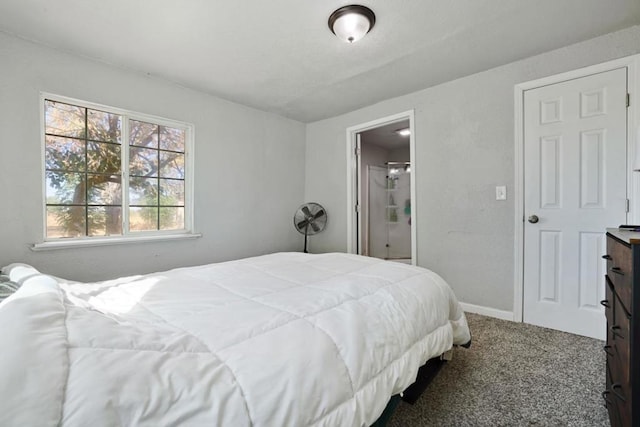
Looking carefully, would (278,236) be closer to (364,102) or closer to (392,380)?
(364,102)

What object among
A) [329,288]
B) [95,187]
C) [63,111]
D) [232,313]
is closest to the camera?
[232,313]

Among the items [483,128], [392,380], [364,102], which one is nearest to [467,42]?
[483,128]

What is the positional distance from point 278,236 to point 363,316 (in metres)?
2.80

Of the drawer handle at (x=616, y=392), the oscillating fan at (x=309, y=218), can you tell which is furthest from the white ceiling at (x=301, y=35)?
the drawer handle at (x=616, y=392)

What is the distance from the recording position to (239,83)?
2.83 meters

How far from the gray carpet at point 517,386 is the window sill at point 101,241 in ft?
7.93

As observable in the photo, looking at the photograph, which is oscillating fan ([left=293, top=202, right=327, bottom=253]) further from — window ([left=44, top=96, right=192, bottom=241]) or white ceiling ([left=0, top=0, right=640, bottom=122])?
white ceiling ([left=0, top=0, right=640, bottom=122])

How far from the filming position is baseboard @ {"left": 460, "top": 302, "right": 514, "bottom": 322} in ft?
8.16

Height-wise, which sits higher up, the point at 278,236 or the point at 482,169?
the point at 482,169

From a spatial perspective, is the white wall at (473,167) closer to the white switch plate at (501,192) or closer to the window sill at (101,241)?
the white switch plate at (501,192)

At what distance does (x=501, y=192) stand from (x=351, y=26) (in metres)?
1.86

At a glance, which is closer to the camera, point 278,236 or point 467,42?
point 467,42

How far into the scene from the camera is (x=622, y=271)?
0.97 m

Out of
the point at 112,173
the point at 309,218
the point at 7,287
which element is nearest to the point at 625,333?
the point at 7,287
